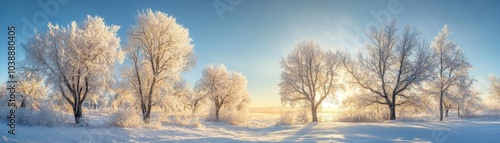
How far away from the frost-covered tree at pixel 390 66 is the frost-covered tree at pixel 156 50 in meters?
A: 14.2

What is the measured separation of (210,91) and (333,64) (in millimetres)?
17220

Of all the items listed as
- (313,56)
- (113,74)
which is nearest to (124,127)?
(113,74)

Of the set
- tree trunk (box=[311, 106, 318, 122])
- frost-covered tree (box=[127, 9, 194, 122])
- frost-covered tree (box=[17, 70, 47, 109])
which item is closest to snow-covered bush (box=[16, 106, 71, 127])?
frost-covered tree (box=[127, 9, 194, 122])

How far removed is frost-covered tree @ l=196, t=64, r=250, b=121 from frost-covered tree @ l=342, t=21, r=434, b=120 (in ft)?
57.1

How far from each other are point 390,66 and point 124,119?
791 inches

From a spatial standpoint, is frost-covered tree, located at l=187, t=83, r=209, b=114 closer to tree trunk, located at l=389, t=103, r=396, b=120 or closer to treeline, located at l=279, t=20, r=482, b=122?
treeline, located at l=279, t=20, r=482, b=122

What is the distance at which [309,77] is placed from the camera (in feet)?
87.2

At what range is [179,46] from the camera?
1847cm

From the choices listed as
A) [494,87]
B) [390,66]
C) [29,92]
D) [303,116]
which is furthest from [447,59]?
[29,92]

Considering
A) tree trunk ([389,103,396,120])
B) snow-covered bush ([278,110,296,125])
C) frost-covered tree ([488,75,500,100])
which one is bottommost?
snow-covered bush ([278,110,296,125])

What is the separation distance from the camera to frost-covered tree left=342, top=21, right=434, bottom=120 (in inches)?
869

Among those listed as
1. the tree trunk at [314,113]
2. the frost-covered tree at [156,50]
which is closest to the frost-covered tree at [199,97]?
the tree trunk at [314,113]

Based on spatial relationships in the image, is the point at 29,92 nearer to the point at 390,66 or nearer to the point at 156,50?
the point at 156,50

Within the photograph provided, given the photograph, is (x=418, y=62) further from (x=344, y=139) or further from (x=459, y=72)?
(x=344, y=139)
